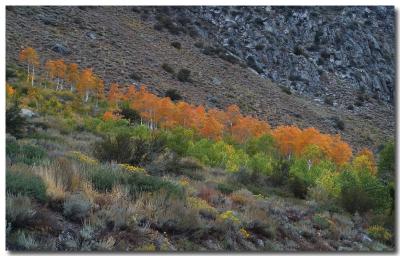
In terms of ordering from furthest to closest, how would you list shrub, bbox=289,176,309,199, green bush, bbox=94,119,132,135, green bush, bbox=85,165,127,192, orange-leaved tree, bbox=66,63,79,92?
orange-leaved tree, bbox=66,63,79,92, green bush, bbox=94,119,132,135, shrub, bbox=289,176,309,199, green bush, bbox=85,165,127,192

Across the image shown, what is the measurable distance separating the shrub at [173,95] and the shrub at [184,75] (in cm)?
83

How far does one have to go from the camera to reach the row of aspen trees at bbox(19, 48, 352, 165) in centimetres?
1831

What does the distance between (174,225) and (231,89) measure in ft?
58.1

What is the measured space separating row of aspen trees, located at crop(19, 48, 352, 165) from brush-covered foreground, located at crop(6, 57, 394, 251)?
19.0ft

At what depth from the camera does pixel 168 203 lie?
222 inches

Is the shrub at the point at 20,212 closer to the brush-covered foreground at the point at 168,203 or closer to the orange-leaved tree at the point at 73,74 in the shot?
the brush-covered foreground at the point at 168,203

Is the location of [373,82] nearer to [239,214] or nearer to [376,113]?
[376,113]

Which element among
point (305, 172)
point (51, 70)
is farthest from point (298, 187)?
point (51, 70)

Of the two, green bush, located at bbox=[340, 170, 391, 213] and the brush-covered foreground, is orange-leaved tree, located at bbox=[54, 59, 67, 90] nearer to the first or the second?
the brush-covered foreground

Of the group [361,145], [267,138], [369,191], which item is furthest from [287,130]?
[369,191]

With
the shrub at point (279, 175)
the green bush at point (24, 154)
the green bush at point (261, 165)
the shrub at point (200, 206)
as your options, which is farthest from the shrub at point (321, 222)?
the green bush at point (24, 154)

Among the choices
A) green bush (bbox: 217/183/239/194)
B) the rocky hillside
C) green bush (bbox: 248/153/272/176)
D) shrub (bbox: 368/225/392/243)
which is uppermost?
the rocky hillside

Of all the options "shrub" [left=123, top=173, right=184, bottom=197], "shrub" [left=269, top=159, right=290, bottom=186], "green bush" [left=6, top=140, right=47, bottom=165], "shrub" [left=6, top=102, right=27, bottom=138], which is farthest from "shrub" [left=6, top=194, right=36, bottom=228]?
"shrub" [left=269, top=159, right=290, bottom=186]

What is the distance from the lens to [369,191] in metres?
8.70
